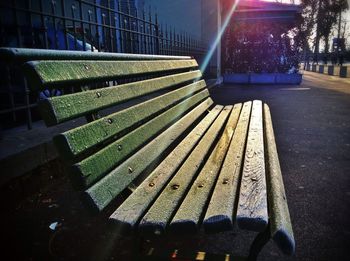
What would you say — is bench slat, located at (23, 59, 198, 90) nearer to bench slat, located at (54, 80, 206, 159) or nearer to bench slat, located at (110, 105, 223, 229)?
bench slat, located at (54, 80, 206, 159)

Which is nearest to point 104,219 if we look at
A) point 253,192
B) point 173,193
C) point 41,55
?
point 173,193

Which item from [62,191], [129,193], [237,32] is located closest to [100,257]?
[129,193]

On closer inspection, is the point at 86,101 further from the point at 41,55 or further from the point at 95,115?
the point at 41,55

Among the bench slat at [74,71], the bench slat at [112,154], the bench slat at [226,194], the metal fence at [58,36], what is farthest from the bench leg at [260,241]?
the metal fence at [58,36]

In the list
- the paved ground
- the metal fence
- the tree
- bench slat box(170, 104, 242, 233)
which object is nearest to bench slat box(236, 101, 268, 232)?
bench slat box(170, 104, 242, 233)

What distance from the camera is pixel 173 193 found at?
150cm

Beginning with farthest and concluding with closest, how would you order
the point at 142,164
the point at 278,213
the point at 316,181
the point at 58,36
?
the point at 58,36
the point at 316,181
the point at 142,164
the point at 278,213

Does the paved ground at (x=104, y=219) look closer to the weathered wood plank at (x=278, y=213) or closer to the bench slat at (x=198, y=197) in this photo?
the bench slat at (x=198, y=197)

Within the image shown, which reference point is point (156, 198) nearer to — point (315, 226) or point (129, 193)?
point (129, 193)

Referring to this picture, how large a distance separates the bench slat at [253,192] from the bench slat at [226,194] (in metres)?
0.03

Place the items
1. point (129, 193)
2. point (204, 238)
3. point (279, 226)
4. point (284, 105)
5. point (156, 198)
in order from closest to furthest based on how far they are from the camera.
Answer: point (279, 226) < point (156, 198) < point (129, 193) < point (204, 238) < point (284, 105)

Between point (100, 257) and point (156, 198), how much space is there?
2.38 ft

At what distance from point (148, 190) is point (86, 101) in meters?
0.51

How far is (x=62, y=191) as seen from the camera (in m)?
2.82
